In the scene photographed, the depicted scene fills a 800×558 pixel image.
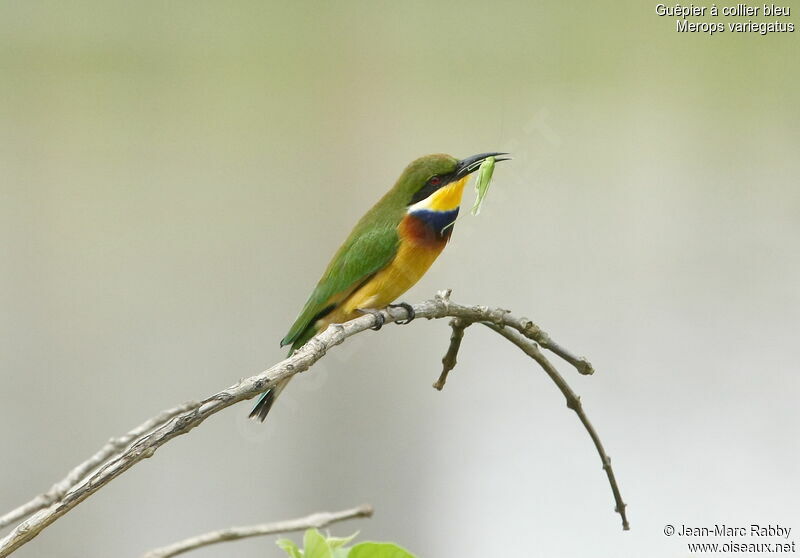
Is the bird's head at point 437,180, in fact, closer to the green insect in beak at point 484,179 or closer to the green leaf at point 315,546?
the green insect in beak at point 484,179

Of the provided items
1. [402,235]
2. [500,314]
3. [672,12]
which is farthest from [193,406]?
[672,12]

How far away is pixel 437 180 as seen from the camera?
1.49 metres

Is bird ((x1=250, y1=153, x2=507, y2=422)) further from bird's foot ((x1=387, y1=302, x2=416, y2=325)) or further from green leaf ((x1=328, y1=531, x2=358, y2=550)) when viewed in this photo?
green leaf ((x1=328, y1=531, x2=358, y2=550))

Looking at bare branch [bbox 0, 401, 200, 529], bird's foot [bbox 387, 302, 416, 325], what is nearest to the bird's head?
bird's foot [bbox 387, 302, 416, 325]

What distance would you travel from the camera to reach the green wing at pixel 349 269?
58.5 inches

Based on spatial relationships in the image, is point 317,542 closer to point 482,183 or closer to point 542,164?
point 482,183

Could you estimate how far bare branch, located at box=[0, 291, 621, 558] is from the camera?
1.72 feet

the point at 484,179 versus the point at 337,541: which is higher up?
the point at 484,179

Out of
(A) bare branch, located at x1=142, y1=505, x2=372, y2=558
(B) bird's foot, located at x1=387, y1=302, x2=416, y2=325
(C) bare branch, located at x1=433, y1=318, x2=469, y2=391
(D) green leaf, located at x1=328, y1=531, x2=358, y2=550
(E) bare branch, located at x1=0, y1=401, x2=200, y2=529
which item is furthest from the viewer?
(B) bird's foot, located at x1=387, y1=302, x2=416, y2=325

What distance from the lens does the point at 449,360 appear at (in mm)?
1119

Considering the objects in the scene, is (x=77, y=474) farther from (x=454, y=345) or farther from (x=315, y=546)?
(x=454, y=345)

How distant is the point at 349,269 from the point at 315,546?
34.2 inches

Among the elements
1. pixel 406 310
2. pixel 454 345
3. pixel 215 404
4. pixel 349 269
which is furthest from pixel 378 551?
pixel 349 269

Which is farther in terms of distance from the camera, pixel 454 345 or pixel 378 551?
pixel 454 345
